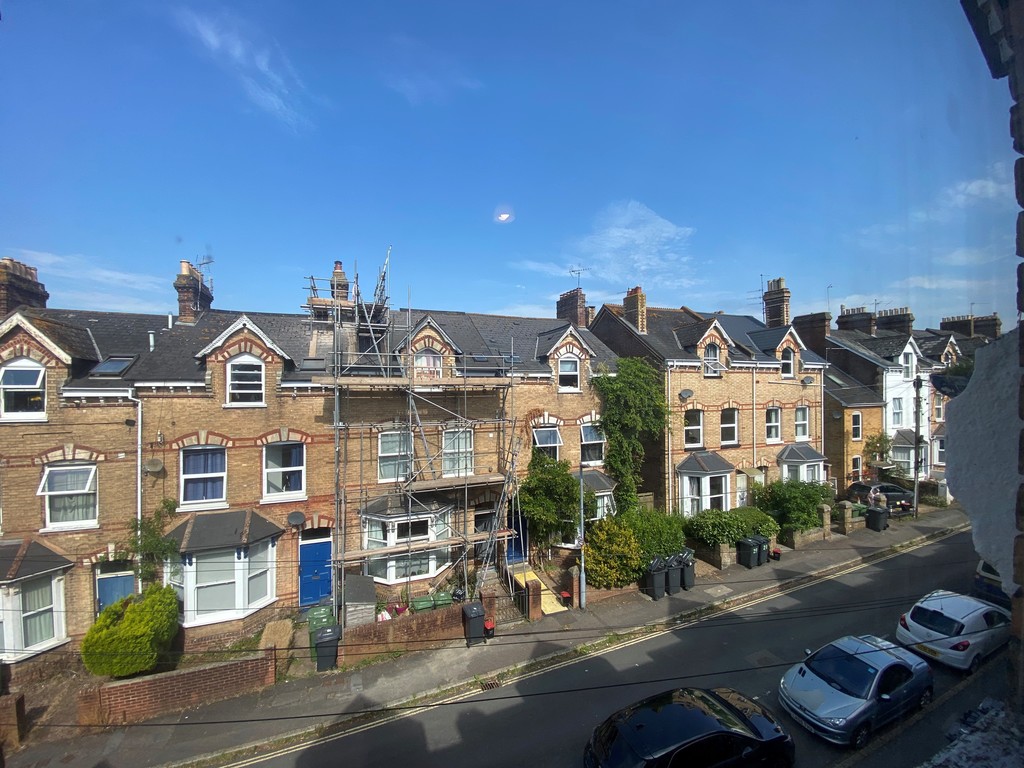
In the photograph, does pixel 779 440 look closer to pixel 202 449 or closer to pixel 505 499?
pixel 505 499

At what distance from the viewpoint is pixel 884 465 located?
26.5 m

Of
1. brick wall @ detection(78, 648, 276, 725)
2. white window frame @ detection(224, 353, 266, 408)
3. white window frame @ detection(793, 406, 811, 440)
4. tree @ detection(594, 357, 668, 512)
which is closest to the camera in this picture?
brick wall @ detection(78, 648, 276, 725)

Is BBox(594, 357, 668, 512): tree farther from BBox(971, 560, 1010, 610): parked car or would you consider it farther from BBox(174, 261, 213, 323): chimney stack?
BBox(174, 261, 213, 323): chimney stack

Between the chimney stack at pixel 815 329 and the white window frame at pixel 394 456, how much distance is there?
937 inches

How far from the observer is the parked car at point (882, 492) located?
24.4 m

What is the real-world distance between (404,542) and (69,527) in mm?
9031

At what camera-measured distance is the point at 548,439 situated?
60.6 ft

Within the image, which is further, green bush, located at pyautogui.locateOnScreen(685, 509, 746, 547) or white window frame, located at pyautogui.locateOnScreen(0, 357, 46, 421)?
green bush, located at pyautogui.locateOnScreen(685, 509, 746, 547)

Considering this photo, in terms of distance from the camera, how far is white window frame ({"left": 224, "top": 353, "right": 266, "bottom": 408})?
14641 mm

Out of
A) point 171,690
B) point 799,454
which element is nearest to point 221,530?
point 171,690

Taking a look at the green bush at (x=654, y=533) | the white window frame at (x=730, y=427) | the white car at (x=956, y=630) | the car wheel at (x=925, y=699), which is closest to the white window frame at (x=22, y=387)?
the green bush at (x=654, y=533)

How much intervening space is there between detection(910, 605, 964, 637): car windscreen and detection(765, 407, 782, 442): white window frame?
1167 cm

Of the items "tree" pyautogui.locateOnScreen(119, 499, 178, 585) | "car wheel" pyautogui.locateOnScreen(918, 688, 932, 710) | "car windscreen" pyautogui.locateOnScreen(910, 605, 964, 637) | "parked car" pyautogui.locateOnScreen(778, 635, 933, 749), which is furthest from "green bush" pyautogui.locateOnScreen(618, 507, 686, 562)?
"tree" pyautogui.locateOnScreen(119, 499, 178, 585)

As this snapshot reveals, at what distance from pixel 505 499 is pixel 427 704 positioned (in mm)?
6624
